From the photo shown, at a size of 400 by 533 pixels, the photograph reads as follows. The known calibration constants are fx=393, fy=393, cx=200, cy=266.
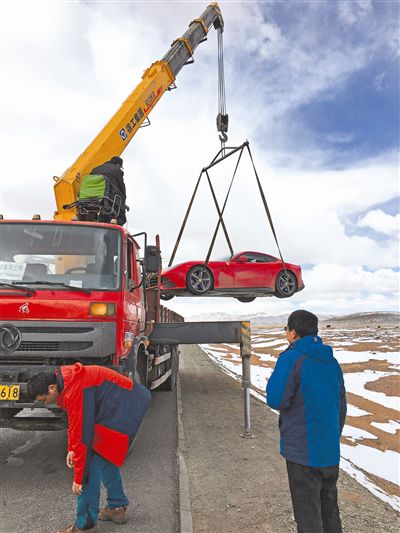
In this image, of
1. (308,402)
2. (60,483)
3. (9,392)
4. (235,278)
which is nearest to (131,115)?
(235,278)

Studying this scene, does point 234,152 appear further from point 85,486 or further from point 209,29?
point 85,486

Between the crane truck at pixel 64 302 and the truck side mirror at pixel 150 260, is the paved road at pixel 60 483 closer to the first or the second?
the crane truck at pixel 64 302

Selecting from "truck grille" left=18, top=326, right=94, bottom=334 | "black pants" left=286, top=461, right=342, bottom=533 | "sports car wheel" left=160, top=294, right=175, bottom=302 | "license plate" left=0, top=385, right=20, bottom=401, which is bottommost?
"black pants" left=286, top=461, right=342, bottom=533

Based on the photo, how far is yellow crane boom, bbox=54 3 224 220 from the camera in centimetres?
676

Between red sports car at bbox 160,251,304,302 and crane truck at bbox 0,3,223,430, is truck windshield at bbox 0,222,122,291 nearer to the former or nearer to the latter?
crane truck at bbox 0,3,223,430

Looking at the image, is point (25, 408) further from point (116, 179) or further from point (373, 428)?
point (373, 428)

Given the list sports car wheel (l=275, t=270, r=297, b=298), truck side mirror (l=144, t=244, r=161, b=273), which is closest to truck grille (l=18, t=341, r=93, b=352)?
truck side mirror (l=144, t=244, r=161, b=273)

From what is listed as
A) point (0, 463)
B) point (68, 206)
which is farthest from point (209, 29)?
point (0, 463)

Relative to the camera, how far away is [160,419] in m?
6.96

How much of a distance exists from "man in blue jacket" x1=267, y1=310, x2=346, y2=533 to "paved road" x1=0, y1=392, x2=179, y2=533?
1491mm

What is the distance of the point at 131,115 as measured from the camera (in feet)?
26.2

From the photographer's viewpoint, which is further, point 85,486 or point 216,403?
point 216,403

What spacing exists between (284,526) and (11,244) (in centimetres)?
407

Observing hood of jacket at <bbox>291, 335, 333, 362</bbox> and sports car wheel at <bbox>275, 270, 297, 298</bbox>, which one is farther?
A: sports car wheel at <bbox>275, 270, 297, 298</bbox>
